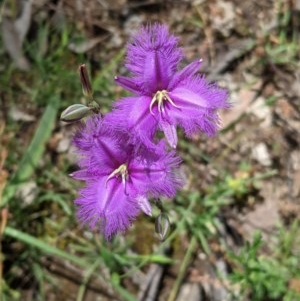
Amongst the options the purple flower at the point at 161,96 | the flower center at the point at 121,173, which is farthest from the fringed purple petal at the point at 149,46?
the flower center at the point at 121,173

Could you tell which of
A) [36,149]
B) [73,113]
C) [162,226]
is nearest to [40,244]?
[36,149]

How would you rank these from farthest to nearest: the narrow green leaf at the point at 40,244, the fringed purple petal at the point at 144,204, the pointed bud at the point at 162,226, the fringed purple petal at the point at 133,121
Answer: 1. the narrow green leaf at the point at 40,244
2. the pointed bud at the point at 162,226
3. the fringed purple petal at the point at 144,204
4. the fringed purple petal at the point at 133,121

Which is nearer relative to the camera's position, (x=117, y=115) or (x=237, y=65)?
(x=117, y=115)

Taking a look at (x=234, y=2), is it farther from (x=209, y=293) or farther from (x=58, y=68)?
(x=209, y=293)

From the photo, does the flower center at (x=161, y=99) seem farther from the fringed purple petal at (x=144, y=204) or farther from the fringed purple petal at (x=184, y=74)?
the fringed purple petal at (x=144, y=204)

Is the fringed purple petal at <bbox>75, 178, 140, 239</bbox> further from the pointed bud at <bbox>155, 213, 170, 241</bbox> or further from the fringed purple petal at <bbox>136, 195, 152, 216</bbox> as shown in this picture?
the pointed bud at <bbox>155, 213, 170, 241</bbox>

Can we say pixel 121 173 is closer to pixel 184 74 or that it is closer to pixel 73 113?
pixel 73 113

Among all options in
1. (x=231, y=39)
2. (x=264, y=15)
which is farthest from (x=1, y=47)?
(x=264, y=15)
